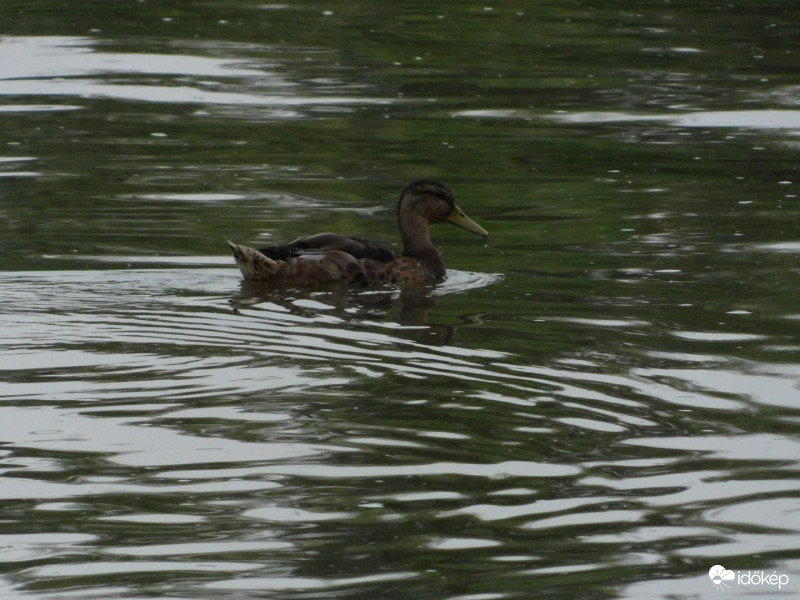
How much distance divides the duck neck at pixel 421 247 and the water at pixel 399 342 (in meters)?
0.21

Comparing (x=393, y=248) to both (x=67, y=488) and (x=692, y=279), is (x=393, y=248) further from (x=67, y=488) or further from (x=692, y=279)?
(x=67, y=488)

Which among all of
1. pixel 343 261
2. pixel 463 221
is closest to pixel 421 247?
pixel 463 221

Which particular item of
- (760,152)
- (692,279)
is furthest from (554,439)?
(760,152)

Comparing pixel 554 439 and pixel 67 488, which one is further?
pixel 554 439

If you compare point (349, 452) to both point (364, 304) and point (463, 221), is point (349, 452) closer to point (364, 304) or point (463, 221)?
point (364, 304)

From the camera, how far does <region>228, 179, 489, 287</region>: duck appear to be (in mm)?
10812

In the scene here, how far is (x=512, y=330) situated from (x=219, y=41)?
13.9 metres

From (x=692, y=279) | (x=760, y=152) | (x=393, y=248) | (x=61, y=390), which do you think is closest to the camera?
(x=61, y=390)

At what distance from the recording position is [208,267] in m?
11.3
